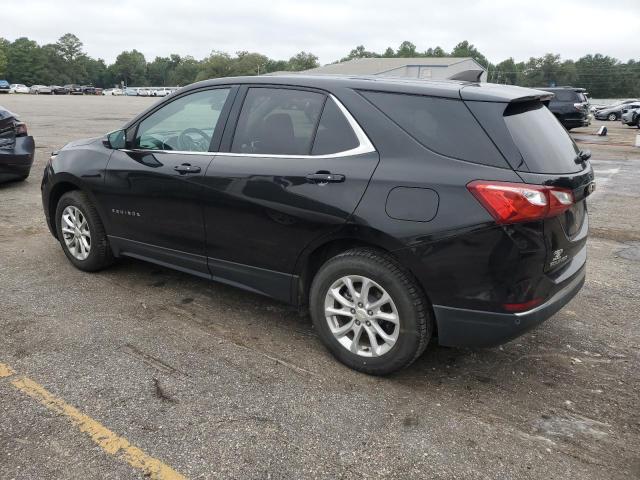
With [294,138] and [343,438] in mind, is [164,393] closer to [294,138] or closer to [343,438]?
[343,438]

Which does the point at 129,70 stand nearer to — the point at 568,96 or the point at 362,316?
the point at 568,96

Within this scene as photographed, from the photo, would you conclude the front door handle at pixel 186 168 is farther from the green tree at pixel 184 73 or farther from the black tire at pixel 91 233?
the green tree at pixel 184 73

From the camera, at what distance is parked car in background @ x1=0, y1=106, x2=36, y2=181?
313 inches

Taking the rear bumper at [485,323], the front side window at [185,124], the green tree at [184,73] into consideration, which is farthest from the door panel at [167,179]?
the green tree at [184,73]

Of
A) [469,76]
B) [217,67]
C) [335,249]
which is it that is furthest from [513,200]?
[217,67]

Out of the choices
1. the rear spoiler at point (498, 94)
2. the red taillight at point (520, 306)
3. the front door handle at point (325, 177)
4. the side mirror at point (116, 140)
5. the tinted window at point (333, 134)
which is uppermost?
the rear spoiler at point (498, 94)

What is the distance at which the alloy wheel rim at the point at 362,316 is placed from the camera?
312 cm

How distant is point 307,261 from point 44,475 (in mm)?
1784

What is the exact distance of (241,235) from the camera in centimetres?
365

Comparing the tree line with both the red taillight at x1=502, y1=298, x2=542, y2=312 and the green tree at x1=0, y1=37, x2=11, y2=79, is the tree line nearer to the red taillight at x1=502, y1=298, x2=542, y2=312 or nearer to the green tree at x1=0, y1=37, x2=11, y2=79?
the green tree at x1=0, y1=37, x2=11, y2=79

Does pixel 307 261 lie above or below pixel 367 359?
above

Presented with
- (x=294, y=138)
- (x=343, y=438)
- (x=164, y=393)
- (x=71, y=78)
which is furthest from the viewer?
(x=71, y=78)

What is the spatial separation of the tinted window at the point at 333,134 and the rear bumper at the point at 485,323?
3.58 feet

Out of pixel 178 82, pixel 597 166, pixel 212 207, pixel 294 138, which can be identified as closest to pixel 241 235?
pixel 212 207
